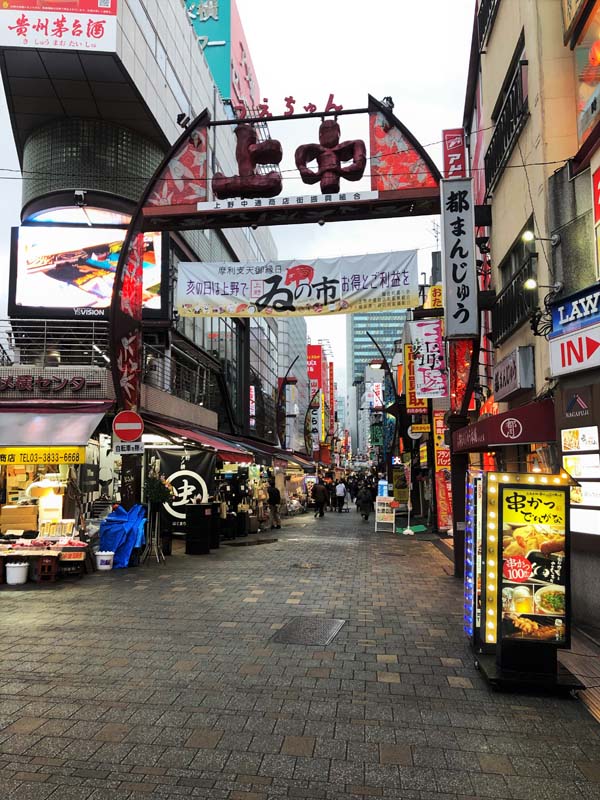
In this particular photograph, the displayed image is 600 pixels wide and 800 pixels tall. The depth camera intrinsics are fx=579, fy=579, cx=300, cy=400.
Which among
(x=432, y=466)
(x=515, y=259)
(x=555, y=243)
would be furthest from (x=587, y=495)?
(x=432, y=466)

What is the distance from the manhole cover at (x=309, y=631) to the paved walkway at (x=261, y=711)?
0.59 feet

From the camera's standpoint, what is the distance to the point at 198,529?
15.4 metres

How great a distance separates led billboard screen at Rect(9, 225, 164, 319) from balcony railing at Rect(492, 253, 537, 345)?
1286cm

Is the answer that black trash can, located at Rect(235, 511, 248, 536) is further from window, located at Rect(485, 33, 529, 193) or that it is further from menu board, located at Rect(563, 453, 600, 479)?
menu board, located at Rect(563, 453, 600, 479)

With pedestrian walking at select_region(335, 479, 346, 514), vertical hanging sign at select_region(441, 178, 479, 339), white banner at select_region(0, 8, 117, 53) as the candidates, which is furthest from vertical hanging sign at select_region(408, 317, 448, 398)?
pedestrian walking at select_region(335, 479, 346, 514)

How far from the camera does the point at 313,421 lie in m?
60.1

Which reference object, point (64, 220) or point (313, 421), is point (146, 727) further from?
point (313, 421)

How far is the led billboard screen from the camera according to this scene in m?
19.8

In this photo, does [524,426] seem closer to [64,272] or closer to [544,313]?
[544,313]

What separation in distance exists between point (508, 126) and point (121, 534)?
38.1ft

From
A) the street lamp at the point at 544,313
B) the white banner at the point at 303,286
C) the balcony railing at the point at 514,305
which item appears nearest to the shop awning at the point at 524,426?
the street lamp at the point at 544,313

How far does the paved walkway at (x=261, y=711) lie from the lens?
12.5 feet

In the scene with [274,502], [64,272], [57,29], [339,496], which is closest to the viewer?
[57,29]

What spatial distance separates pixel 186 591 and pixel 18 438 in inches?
194
